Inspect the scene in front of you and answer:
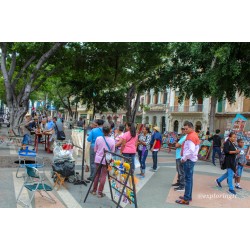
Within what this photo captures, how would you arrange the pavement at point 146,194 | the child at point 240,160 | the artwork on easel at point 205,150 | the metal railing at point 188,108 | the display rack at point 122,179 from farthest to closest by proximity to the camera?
the metal railing at point 188,108, the artwork on easel at point 205,150, the child at point 240,160, the pavement at point 146,194, the display rack at point 122,179

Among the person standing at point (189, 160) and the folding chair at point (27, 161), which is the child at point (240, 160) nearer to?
the person standing at point (189, 160)

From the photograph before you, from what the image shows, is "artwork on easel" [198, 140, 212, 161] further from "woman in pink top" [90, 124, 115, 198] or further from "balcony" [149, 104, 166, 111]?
"balcony" [149, 104, 166, 111]

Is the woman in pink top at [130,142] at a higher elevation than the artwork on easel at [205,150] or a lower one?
higher

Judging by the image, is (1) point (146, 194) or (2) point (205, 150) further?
(2) point (205, 150)

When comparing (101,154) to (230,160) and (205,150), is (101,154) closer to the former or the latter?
(230,160)

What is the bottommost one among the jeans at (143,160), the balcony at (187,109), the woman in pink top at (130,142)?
the jeans at (143,160)

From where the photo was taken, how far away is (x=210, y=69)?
12.8 metres

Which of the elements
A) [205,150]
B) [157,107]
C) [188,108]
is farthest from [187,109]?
[205,150]

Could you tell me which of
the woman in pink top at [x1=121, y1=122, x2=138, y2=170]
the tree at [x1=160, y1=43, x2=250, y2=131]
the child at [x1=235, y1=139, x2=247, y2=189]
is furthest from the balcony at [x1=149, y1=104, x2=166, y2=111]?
the woman in pink top at [x1=121, y1=122, x2=138, y2=170]

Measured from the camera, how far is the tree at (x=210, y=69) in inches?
428

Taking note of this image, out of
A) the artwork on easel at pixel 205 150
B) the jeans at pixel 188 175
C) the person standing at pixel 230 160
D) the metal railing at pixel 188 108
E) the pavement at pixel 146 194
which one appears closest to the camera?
the pavement at pixel 146 194

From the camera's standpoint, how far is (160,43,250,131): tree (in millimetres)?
10883

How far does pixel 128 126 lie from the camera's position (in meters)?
7.72

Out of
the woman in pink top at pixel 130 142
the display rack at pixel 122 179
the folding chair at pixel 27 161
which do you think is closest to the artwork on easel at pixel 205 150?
the woman in pink top at pixel 130 142
